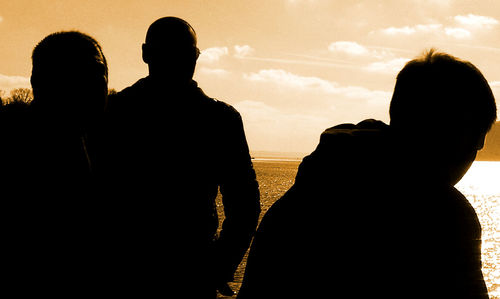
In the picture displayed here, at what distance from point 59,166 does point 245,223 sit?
937 millimetres

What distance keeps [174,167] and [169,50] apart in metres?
0.55

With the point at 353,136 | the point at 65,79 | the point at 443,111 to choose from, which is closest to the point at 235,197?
the point at 65,79

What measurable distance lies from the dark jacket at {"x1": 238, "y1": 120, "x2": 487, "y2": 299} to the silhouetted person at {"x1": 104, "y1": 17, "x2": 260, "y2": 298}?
900 mm

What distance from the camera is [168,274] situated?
82.7 inches

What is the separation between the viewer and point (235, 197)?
230 cm

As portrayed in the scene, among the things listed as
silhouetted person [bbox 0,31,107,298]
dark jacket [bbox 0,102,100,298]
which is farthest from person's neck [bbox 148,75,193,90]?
dark jacket [bbox 0,102,100,298]

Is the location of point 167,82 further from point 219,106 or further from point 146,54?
point 219,106

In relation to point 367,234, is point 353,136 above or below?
Result: above

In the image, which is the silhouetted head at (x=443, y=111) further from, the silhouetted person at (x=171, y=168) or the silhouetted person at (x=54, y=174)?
the silhouetted person at (x=54, y=174)

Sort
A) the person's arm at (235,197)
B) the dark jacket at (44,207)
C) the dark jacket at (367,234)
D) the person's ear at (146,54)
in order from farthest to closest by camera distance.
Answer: the person's arm at (235,197) → the person's ear at (146,54) → the dark jacket at (44,207) → the dark jacket at (367,234)

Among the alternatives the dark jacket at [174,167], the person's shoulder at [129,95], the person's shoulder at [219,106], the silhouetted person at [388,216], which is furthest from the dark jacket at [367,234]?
the person's shoulder at [129,95]

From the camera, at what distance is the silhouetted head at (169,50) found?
82.2 inches

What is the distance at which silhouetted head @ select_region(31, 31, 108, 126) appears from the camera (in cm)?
200

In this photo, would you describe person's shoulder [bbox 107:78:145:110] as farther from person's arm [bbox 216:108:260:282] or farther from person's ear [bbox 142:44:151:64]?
person's arm [bbox 216:108:260:282]
